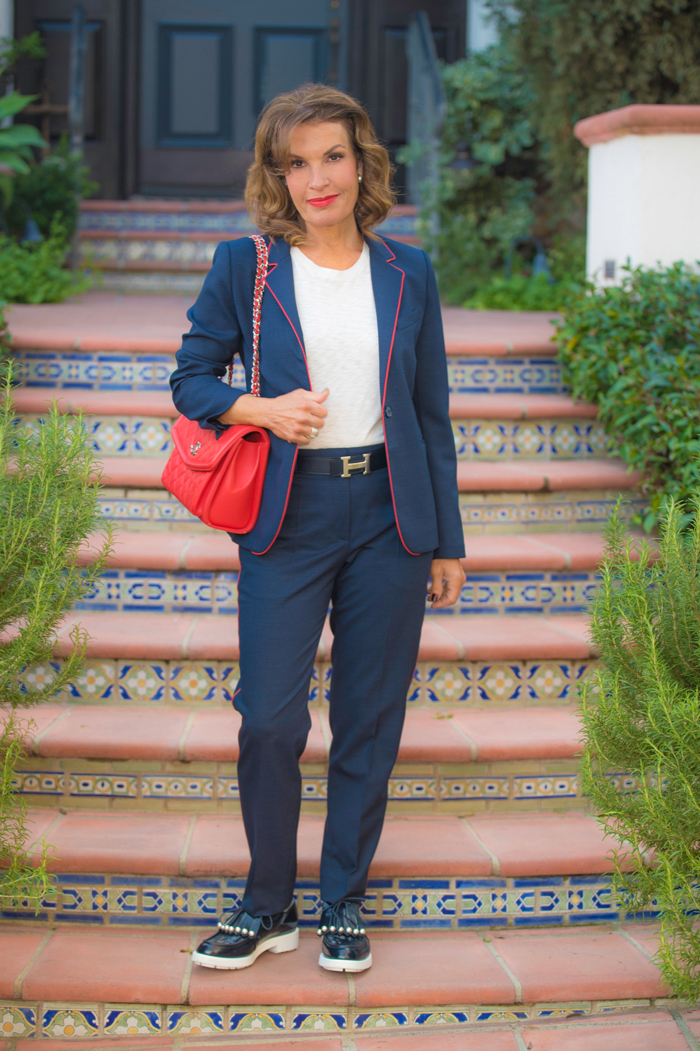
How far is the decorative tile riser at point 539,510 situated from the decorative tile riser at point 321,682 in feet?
2.40

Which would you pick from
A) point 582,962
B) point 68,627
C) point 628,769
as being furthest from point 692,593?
point 68,627

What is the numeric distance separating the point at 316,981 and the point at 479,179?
5270 mm

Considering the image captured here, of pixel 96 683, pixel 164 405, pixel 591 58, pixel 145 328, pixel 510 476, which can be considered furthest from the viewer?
→ pixel 591 58

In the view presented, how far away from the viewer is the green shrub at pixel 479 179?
6098 millimetres

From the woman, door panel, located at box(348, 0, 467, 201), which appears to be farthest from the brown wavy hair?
door panel, located at box(348, 0, 467, 201)

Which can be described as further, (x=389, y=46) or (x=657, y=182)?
(x=389, y=46)

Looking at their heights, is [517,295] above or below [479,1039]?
above

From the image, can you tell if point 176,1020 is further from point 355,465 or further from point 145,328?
point 145,328

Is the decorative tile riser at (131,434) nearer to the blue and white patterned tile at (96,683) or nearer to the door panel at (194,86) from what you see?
the blue and white patterned tile at (96,683)

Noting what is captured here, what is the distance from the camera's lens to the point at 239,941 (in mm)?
2121

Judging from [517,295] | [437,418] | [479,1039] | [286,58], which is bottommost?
[479,1039]

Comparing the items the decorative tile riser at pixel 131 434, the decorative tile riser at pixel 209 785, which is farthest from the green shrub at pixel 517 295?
the decorative tile riser at pixel 209 785

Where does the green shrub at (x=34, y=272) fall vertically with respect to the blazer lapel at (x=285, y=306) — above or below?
above

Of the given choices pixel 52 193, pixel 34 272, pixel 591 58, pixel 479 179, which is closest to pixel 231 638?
pixel 34 272
